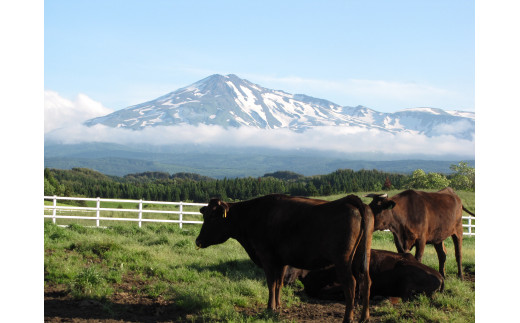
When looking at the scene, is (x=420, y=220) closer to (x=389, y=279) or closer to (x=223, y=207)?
(x=389, y=279)

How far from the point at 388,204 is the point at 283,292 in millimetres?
2533

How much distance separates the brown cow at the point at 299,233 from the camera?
7395mm

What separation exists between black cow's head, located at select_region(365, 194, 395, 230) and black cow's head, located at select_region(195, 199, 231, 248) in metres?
2.54

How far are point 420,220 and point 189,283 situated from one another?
16.0 ft

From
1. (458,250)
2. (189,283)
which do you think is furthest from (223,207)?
(458,250)

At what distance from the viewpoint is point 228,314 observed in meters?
7.91

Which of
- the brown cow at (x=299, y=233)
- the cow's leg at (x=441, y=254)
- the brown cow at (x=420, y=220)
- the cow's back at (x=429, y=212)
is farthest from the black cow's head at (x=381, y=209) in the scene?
the cow's leg at (x=441, y=254)

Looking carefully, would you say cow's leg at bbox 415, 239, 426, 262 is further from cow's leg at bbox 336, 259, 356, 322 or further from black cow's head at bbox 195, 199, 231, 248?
black cow's head at bbox 195, 199, 231, 248

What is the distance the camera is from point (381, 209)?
921 cm

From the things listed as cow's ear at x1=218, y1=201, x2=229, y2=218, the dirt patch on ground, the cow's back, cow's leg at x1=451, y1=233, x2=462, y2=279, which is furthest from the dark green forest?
cow's ear at x1=218, y1=201, x2=229, y2=218

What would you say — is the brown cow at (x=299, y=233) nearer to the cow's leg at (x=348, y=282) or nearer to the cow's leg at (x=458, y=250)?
the cow's leg at (x=348, y=282)

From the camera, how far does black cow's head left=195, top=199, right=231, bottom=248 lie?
30.1ft

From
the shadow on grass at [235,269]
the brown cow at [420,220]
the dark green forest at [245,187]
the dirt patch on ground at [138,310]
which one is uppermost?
the brown cow at [420,220]
